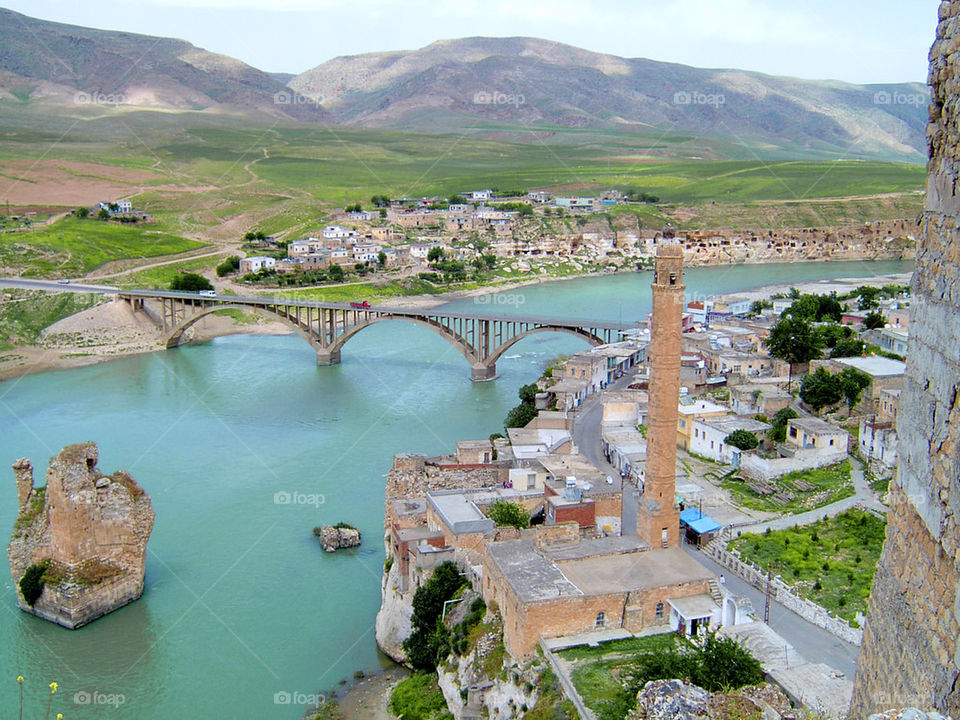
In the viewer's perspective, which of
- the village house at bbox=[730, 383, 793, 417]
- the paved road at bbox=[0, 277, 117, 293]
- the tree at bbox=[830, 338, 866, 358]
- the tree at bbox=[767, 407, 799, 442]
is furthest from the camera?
the paved road at bbox=[0, 277, 117, 293]

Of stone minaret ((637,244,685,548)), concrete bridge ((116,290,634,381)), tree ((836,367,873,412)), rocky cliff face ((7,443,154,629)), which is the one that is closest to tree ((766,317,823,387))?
tree ((836,367,873,412))

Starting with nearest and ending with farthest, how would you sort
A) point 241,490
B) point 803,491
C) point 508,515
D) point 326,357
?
point 508,515
point 803,491
point 241,490
point 326,357

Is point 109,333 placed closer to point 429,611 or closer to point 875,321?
point 875,321

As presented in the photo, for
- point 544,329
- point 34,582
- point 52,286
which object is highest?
point 52,286

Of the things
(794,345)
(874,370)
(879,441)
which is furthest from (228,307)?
(879,441)

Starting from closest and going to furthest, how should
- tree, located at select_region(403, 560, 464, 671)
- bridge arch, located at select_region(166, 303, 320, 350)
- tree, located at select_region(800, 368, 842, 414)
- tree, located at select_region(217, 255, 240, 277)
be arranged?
tree, located at select_region(403, 560, 464, 671), tree, located at select_region(800, 368, 842, 414), bridge arch, located at select_region(166, 303, 320, 350), tree, located at select_region(217, 255, 240, 277)

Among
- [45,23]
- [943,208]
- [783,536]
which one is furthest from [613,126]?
[943,208]

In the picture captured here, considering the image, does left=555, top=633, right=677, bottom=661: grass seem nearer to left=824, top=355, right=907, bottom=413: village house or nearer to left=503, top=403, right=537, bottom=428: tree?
left=824, top=355, right=907, bottom=413: village house
